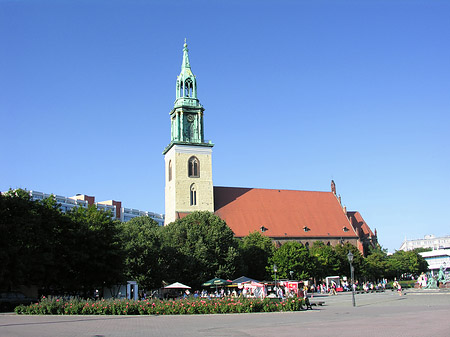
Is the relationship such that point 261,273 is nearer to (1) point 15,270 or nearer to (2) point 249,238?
(2) point 249,238

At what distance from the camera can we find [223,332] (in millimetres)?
16656

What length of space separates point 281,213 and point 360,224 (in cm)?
1932

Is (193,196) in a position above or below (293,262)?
above

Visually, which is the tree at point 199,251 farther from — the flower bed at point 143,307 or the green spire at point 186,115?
the flower bed at point 143,307

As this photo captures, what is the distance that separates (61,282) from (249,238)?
33969 mm

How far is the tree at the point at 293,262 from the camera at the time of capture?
61844 mm

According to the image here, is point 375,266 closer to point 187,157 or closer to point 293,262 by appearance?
point 293,262

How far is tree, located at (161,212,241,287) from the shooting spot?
172ft

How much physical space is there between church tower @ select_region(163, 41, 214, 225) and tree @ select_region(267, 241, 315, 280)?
550 inches

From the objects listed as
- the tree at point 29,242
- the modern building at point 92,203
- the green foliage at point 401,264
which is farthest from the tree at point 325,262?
the modern building at point 92,203

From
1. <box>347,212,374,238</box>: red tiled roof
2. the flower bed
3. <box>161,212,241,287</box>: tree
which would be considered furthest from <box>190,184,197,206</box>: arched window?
the flower bed

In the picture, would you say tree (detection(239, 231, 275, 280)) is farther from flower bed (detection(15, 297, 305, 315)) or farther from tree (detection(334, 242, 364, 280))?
flower bed (detection(15, 297, 305, 315))

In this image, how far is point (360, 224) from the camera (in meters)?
91.0

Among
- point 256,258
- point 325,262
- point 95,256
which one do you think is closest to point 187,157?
point 256,258
